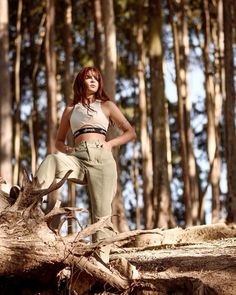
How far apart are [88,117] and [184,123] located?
14681 mm

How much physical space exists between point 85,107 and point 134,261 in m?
1.58

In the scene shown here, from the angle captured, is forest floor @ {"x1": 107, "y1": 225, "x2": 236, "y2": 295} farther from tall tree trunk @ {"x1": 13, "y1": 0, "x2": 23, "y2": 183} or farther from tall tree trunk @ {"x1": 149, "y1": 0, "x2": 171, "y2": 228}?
tall tree trunk @ {"x1": 13, "y1": 0, "x2": 23, "y2": 183}

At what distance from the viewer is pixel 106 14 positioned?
40.3 ft

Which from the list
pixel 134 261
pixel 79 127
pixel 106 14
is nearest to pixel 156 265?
pixel 134 261

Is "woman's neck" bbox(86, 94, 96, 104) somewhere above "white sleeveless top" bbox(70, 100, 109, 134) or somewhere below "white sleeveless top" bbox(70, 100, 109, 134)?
above

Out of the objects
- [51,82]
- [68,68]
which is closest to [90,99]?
[51,82]

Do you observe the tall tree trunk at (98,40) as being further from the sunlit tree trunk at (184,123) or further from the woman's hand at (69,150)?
the woman's hand at (69,150)

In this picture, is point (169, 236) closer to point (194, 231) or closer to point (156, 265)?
point (194, 231)

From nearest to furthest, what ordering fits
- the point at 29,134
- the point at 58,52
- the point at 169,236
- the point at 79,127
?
the point at 79,127 < the point at 169,236 < the point at 58,52 < the point at 29,134

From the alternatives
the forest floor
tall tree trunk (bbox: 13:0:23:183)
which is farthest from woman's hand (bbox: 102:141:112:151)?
tall tree trunk (bbox: 13:0:23:183)

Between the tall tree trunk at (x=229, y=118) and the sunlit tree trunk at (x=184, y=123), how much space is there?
6.28 meters

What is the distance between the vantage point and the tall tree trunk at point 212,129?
17.1 metres

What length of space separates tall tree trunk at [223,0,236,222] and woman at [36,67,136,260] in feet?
16.1

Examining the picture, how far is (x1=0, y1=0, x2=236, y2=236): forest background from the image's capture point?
11.5 metres
